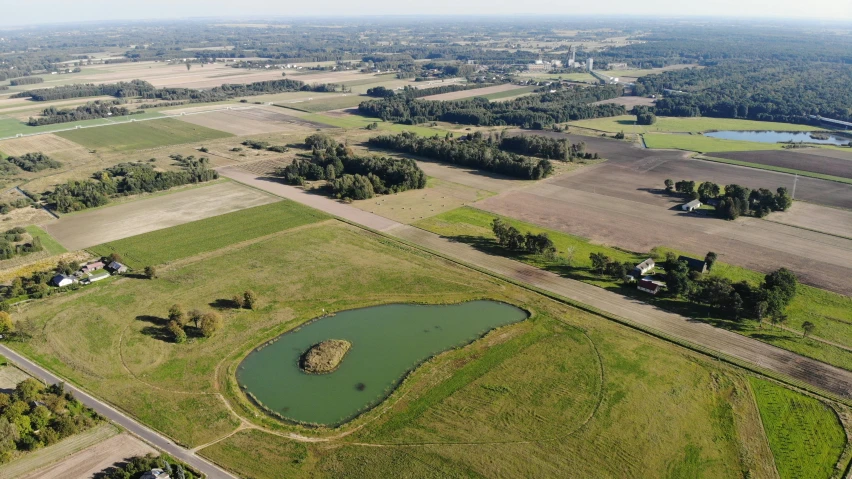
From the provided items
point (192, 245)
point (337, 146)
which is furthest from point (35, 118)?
point (192, 245)

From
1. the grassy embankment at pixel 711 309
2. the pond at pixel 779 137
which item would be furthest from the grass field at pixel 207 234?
the pond at pixel 779 137

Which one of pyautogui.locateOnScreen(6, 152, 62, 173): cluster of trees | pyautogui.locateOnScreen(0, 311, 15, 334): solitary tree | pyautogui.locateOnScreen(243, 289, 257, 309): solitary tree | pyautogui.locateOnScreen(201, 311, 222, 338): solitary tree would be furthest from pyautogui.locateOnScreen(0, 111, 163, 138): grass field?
pyautogui.locateOnScreen(201, 311, 222, 338): solitary tree

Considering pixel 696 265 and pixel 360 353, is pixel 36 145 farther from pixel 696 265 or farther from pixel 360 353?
pixel 696 265

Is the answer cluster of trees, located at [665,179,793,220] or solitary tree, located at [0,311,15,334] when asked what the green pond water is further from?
cluster of trees, located at [665,179,793,220]

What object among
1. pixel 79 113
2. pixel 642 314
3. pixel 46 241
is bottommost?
pixel 642 314

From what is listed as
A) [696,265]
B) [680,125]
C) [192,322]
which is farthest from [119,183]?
[680,125]

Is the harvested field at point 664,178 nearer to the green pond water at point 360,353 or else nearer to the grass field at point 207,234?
the green pond water at point 360,353
